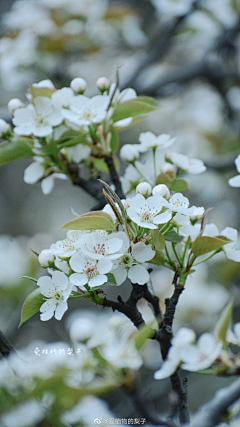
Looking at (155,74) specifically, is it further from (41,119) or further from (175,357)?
(175,357)

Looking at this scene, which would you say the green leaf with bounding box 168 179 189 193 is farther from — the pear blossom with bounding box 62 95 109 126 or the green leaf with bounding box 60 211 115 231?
the green leaf with bounding box 60 211 115 231

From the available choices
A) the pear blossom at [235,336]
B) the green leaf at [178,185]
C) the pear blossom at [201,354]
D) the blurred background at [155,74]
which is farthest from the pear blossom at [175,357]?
the blurred background at [155,74]

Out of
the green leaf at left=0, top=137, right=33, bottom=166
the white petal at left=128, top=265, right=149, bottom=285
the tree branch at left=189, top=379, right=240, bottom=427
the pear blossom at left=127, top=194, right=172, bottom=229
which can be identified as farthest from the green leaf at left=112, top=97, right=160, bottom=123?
the tree branch at left=189, top=379, right=240, bottom=427

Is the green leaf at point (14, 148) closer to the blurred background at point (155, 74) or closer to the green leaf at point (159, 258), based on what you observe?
the green leaf at point (159, 258)

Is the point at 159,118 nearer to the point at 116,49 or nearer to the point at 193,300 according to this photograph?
the point at 116,49

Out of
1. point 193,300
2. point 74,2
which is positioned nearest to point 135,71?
point 74,2

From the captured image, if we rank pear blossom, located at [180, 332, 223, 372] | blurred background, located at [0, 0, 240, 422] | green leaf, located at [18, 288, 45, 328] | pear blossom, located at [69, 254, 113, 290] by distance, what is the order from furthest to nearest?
blurred background, located at [0, 0, 240, 422] < green leaf, located at [18, 288, 45, 328] < pear blossom, located at [69, 254, 113, 290] < pear blossom, located at [180, 332, 223, 372]

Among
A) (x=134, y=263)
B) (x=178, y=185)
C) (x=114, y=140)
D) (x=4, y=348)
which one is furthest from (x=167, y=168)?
(x=4, y=348)
